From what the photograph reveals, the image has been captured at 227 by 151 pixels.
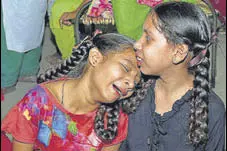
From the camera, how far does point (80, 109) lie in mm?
2504

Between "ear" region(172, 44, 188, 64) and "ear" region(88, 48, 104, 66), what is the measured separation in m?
0.32

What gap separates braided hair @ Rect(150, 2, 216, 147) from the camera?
90.3 inches

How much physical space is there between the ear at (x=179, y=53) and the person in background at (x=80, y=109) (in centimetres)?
17

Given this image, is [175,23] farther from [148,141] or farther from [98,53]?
[148,141]

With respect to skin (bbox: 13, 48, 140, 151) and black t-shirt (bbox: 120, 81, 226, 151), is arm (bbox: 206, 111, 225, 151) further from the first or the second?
skin (bbox: 13, 48, 140, 151)

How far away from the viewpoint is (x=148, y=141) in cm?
262

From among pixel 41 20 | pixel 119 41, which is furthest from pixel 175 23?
pixel 41 20

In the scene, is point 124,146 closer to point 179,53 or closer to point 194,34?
point 179,53

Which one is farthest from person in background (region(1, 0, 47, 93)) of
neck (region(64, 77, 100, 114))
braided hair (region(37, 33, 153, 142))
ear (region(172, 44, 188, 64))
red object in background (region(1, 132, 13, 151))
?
ear (region(172, 44, 188, 64))

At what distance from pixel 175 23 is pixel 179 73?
264 millimetres

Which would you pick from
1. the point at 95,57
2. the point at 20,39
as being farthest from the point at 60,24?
the point at 95,57

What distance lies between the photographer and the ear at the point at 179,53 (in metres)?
2.33

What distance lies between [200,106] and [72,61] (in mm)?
642

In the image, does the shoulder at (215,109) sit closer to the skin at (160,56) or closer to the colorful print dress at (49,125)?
the skin at (160,56)
